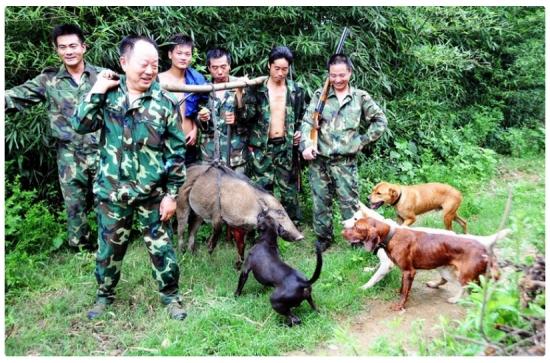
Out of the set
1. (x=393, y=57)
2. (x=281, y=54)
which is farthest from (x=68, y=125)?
(x=393, y=57)

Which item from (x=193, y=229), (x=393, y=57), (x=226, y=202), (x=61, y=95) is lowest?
(x=193, y=229)

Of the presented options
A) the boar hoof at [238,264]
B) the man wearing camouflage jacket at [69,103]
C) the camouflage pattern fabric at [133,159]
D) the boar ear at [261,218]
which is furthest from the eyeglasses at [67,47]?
the boar hoof at [238,264]

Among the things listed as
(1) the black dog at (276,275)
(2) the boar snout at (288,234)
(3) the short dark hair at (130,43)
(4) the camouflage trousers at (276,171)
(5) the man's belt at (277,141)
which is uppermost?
(3) the short dark hair at (130,43)

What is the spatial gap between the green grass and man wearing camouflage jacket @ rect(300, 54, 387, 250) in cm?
76

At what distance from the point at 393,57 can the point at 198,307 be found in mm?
5938

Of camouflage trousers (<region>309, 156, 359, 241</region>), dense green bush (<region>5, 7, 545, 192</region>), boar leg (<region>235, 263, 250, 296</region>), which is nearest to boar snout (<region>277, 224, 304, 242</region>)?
boar leg (<region>235, 263, 250, 296</region>)

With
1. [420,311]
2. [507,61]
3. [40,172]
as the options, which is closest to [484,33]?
[507,61]

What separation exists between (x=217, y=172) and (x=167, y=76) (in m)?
1.35

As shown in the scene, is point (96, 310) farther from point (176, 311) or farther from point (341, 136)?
point (341, 136)

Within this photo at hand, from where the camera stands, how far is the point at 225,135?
6641mm

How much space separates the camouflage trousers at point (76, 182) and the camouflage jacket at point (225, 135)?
4.08 ft

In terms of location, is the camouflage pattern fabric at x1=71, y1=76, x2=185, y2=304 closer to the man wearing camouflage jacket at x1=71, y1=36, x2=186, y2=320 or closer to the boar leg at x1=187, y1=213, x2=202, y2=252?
the man wearing camouflage jacket at x1=71, y1=36, x2=186, y2=320

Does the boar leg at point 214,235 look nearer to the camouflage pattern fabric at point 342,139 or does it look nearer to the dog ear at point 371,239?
the camouflage pattern fabric at point 342,139

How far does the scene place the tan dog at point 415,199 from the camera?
6371 millimetres
